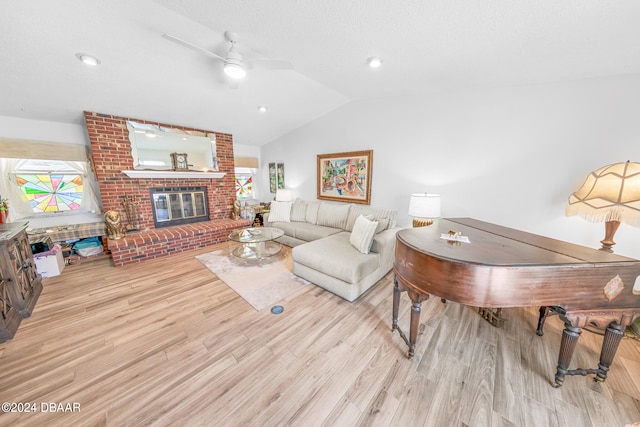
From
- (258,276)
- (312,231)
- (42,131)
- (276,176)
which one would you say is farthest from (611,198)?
(42,131)

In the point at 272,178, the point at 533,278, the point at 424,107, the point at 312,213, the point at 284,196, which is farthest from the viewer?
the point at 272,178

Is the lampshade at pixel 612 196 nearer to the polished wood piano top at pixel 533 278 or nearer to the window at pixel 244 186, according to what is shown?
the polished wood piano top at pixel 533 278

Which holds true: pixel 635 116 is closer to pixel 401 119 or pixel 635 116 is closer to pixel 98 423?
pixel 401 119

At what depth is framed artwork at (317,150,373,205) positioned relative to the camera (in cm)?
364

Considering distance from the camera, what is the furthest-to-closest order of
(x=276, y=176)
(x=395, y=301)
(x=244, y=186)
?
(x=244, y=186) → (x=276, y=176) → (x=395, y=301)

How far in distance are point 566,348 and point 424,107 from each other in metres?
2.85

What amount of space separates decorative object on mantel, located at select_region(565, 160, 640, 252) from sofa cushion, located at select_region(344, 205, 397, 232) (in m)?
1.70

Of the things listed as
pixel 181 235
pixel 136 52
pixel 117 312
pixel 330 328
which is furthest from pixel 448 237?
pixel 181 235

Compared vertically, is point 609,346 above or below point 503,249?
below

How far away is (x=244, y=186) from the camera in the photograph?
561cm

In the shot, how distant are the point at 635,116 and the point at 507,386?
8.35 ft

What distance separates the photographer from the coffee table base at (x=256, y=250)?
3.37m

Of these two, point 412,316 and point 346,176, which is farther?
point 346,176

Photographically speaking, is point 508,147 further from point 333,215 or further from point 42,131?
point 42,131
